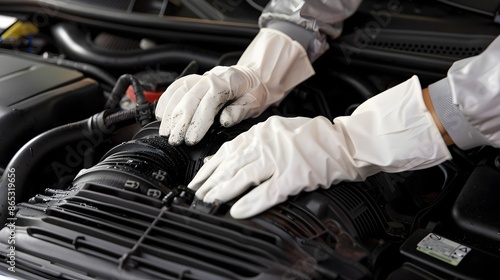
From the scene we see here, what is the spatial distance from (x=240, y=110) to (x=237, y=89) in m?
0.07

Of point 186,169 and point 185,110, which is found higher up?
point 185,110

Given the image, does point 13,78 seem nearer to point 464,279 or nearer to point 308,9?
point 308,9

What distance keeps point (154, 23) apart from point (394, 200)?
1011 mm

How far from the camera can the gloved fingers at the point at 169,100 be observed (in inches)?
45.3

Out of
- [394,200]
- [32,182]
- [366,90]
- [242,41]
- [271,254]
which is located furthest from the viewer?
[242,41]

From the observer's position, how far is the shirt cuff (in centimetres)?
99

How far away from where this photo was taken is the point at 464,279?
0.83 meters

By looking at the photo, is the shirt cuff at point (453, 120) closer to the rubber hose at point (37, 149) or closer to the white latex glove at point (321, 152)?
the white latex glove at point (321, 152)

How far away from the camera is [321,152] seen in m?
0.99

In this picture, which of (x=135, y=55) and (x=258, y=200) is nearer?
(x=258, y=200)

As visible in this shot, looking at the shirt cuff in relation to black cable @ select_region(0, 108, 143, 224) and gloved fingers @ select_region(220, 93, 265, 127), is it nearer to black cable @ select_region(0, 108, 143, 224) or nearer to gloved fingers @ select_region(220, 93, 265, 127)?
gloved fingers @ select_region(220, 93, 265, 127)

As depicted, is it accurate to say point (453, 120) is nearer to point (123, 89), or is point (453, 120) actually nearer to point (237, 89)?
point (237, 89)

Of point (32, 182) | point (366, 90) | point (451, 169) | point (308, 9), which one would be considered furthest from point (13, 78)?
point (451, 169)

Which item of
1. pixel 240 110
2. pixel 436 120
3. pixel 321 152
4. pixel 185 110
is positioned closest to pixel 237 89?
pixel 240 110
